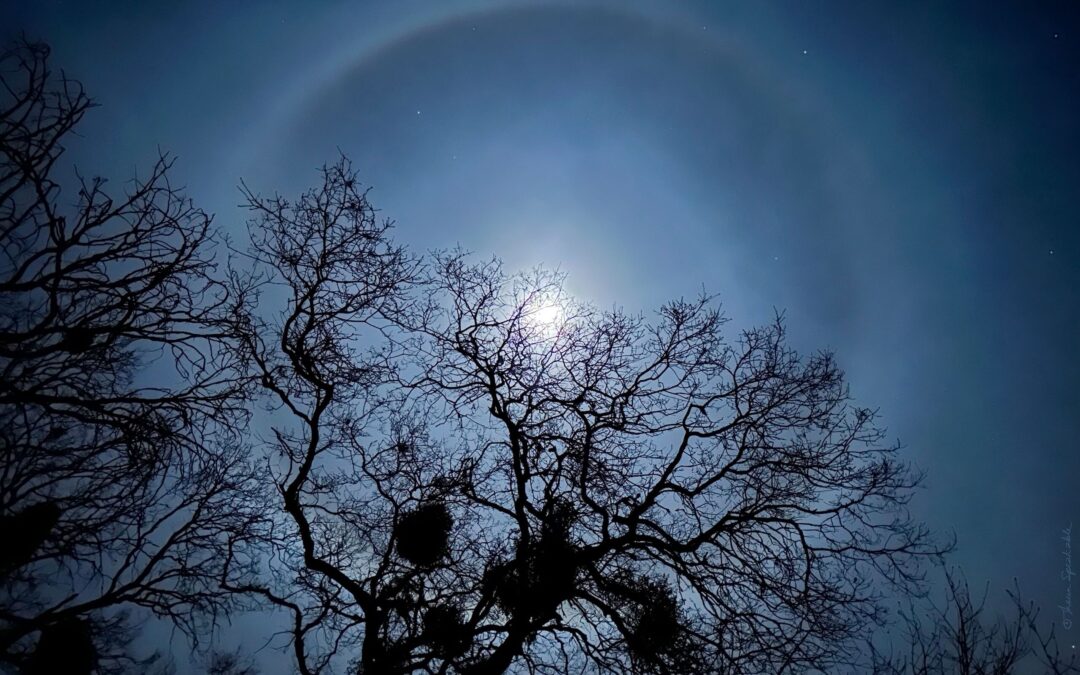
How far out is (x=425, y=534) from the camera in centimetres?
604

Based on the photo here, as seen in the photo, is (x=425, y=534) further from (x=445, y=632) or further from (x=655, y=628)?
(x=655, y=628)

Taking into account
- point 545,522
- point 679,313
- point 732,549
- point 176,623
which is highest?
point 679,313

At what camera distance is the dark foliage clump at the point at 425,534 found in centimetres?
604

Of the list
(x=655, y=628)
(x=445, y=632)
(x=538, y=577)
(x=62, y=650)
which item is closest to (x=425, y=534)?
(x=445, y=632)

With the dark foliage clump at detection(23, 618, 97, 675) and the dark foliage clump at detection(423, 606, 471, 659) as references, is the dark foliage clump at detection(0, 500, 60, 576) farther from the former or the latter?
the dark foliage clump at detection(423, 606, 471, 659)

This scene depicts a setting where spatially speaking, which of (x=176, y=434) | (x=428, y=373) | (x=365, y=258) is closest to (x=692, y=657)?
(x=428, y=373)

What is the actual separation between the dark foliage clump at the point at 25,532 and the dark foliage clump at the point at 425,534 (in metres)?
3.39

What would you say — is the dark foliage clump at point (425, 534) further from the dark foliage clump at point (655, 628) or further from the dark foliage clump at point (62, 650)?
the dark foliage clump at point (62, 650)

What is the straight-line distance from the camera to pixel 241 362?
18.0 ft

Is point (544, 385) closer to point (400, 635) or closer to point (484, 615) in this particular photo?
point (484, 615)

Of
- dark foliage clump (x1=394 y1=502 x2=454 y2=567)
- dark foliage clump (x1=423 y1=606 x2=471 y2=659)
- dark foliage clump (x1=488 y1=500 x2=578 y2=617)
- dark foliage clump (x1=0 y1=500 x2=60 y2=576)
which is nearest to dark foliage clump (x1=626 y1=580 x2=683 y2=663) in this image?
dark foliage clump (x1=488 y1=500 x2=578 y2=617)

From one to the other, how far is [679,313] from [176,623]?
24.5ft

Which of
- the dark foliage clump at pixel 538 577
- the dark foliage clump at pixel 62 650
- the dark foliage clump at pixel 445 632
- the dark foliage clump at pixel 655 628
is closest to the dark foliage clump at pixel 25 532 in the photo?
the dark foliage clump at pixel 62 650

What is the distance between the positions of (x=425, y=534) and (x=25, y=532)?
3720 millimetres
